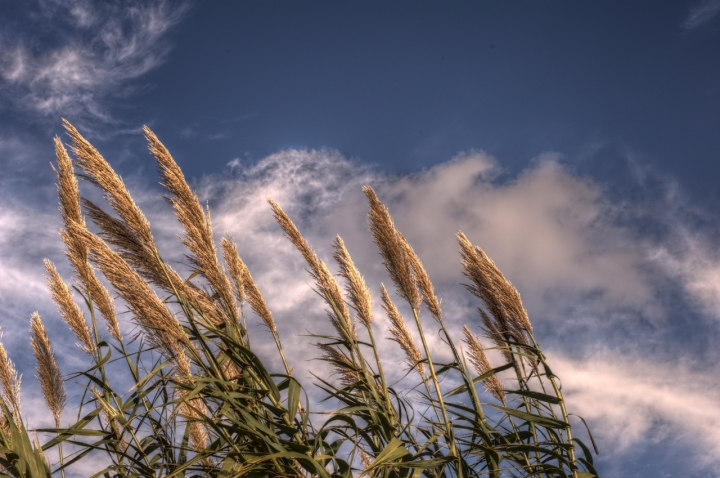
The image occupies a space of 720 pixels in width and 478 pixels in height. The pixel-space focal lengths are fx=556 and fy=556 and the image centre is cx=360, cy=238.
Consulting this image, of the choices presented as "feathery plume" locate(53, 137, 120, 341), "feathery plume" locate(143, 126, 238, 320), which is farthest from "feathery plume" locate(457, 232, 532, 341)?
"feathery plume" locate(53, 137, 120, 341)

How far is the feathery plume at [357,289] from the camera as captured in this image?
3.19 metres

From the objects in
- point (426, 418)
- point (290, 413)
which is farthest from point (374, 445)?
point (290, 413)

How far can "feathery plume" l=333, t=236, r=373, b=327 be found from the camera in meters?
3.19

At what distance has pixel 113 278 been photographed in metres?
2.38

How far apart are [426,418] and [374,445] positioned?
292mm

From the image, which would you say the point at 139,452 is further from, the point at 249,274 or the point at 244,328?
the point at 249,274

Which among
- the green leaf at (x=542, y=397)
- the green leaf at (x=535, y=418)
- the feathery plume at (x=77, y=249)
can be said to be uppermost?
the feathery plume at (x=77, y=249)

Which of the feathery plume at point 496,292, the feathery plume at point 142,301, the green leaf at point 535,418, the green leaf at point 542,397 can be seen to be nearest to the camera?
the feathery plume at point 142,301

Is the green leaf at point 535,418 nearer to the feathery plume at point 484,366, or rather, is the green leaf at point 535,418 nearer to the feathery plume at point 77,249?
the feathery plume at point 484,366

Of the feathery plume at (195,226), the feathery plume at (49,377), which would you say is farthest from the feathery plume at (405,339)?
the feathery plume at (49,377)

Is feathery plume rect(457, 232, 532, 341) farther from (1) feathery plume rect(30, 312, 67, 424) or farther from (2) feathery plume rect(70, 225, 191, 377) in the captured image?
(1) feathery plume rect(30, 312, 67, 424)

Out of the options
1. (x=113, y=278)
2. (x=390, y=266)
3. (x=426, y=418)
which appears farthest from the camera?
(x=390, y=266)

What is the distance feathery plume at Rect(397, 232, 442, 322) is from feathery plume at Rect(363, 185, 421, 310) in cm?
3

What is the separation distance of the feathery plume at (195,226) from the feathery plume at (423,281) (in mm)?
1224
